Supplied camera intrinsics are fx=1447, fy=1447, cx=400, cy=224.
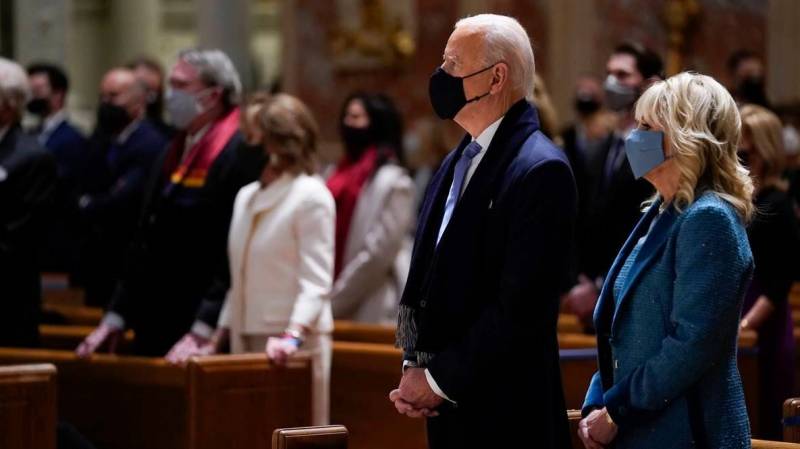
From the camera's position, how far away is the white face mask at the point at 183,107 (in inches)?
226

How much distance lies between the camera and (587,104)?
8844 millimetres

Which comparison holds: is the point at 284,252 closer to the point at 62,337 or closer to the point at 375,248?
the point at 62,337

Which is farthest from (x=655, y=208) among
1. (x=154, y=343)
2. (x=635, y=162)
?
(x=154, y=343)

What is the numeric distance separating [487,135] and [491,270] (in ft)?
1.15

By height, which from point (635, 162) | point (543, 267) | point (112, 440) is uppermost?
point (635, 162)

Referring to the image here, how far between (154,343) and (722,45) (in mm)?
5907

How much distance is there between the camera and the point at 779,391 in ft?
17.3

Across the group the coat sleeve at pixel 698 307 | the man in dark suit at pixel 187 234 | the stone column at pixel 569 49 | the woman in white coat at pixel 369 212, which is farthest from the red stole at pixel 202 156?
the stone column at pixel 569 49

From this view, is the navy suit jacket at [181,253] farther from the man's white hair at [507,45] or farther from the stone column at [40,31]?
the stone column at [40,31]

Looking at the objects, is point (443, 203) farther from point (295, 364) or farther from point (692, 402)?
point (295, 364)

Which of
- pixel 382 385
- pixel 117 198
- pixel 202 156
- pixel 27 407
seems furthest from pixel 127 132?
pixel 27 407

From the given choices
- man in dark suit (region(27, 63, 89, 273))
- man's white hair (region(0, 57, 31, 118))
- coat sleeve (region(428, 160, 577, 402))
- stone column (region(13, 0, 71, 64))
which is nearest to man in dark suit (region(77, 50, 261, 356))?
man's white hair (region(0, 57, 31, 118))

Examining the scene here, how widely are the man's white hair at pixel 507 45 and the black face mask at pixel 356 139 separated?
3532 mm

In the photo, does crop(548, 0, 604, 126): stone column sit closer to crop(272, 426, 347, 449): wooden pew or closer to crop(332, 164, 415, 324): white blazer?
crop(332, 164, 415, 324): white blazer
